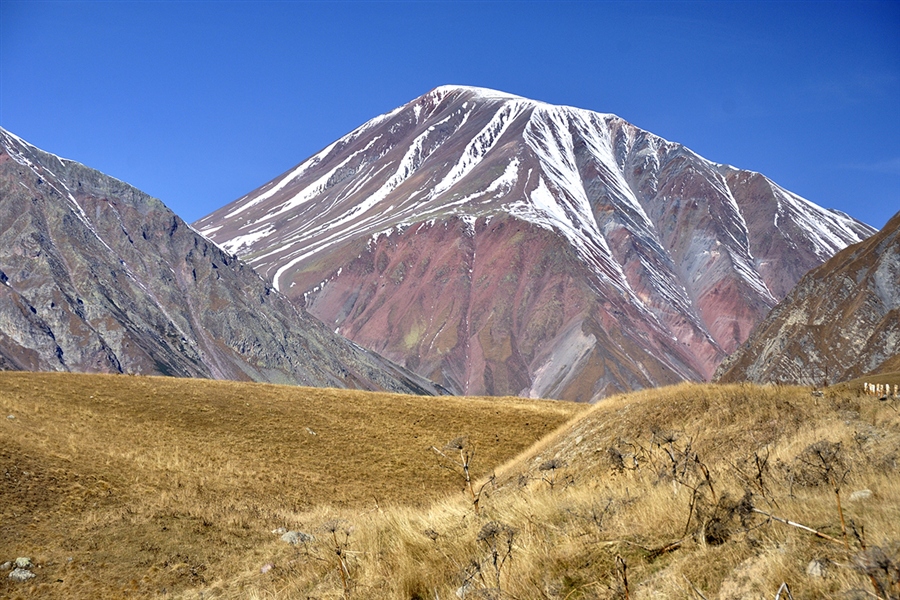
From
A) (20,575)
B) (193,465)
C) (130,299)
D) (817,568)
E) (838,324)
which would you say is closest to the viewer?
(817,568)

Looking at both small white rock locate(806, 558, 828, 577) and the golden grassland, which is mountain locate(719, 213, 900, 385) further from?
small white rock locate(806, 558, 828, 577)

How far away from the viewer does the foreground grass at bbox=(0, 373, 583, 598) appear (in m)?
13.3

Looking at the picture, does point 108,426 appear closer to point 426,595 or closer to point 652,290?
point 426,595

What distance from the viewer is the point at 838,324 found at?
318 ft

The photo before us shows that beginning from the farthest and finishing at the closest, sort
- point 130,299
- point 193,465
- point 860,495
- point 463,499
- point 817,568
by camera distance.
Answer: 1. point 130,299
2. point 193,465
3. point 463,499
4. point 860,495
5. point 817,568

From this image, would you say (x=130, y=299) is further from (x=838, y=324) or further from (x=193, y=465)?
(x=193, y=465)

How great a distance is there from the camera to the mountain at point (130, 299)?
11500cm

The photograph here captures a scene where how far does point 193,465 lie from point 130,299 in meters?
120

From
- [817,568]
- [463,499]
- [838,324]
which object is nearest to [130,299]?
[838,324]

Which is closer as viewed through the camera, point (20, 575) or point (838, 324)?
point (20, 575)

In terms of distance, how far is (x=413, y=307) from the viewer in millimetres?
194750

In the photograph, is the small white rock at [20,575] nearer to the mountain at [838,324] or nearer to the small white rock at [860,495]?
the small white rock at [860,495]

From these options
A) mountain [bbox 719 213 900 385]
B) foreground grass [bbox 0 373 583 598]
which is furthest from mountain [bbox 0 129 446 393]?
foreground grass [bbox 0 373 583 598]

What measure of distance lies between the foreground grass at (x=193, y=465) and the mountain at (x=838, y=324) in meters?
68.1
